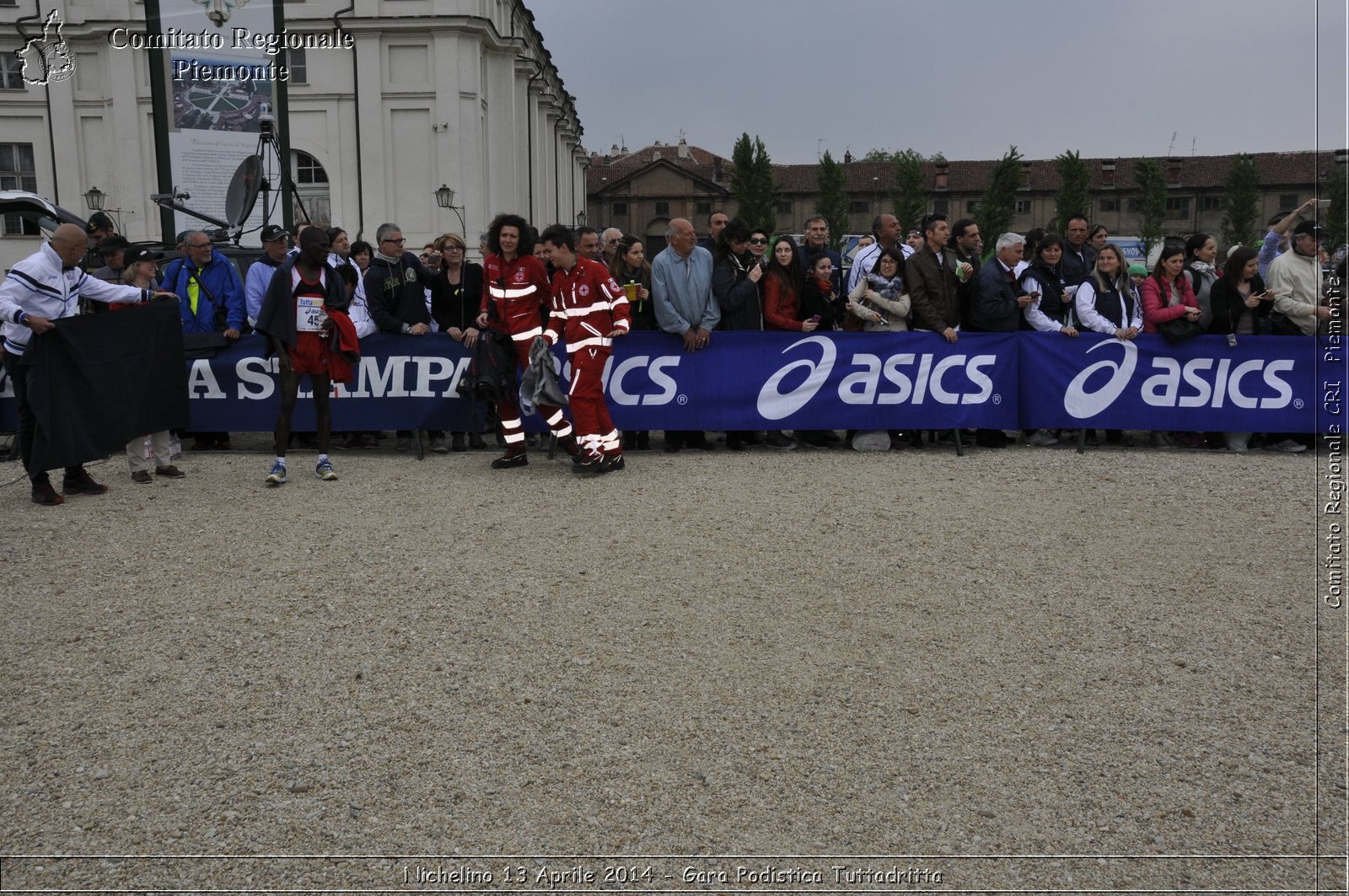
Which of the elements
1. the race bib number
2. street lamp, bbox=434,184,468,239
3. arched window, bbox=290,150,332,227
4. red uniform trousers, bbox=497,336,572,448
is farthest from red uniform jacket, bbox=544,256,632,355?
arched window, bbox=290,150,332,227

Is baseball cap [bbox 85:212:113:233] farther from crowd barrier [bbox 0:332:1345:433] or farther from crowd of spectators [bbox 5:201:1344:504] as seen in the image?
crowd barrier [bbox 0:332:1345:433]

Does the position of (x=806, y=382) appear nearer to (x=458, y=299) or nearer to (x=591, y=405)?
(x=591, y=405)

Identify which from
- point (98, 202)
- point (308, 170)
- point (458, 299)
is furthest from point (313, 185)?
point (458, 299)

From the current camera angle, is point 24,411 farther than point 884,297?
No

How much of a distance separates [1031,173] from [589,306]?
96960mm

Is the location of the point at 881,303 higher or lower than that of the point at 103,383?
higher

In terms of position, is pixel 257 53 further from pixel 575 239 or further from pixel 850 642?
pixel 850 642

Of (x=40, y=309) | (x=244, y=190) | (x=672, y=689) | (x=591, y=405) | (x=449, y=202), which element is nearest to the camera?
(x=672, y=689)

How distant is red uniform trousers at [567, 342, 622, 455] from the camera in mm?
9734

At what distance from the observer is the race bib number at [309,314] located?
9398mm

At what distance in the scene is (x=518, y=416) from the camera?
33.9ft

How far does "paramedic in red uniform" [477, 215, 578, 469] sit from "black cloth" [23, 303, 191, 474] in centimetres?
280

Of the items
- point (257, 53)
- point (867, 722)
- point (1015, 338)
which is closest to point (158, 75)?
point (257, 53)

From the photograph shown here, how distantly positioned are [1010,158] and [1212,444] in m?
59.6
